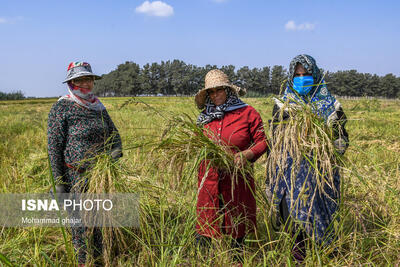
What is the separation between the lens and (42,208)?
274 centimetres

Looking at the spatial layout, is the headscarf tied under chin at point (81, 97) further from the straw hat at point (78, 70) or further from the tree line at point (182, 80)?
the tree line at point (182, 80)

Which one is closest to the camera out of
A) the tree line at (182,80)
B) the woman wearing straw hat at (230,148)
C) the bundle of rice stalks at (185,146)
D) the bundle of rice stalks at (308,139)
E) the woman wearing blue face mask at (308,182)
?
the bundle of rice stalks at (308,139)

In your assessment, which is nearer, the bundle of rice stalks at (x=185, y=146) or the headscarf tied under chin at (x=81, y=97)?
the bundle of rice stalks at (x=185, y=146)

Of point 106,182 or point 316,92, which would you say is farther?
point 316,92

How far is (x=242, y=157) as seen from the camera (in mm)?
1634

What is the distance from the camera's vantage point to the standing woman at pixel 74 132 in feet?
6.43

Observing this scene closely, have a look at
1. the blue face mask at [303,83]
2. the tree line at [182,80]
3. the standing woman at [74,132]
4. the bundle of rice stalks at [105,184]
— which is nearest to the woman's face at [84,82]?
the standing woman at [74,132]

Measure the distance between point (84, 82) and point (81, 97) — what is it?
0.40 ft

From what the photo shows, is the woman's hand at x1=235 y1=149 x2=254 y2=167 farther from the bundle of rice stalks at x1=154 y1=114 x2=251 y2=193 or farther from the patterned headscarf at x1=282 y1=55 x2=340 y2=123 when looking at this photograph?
the patterned headscarf at x1=282 y1=55 x2=340 y2=123

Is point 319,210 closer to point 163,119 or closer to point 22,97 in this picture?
point 163,119

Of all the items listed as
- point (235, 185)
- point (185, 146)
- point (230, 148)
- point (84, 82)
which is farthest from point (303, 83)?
point (84, 82)

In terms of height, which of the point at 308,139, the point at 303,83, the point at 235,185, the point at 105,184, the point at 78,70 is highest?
the point at 78,70

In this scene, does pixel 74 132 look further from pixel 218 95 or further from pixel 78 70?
pixel 218 95

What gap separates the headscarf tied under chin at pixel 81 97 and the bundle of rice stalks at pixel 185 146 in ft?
2.58
